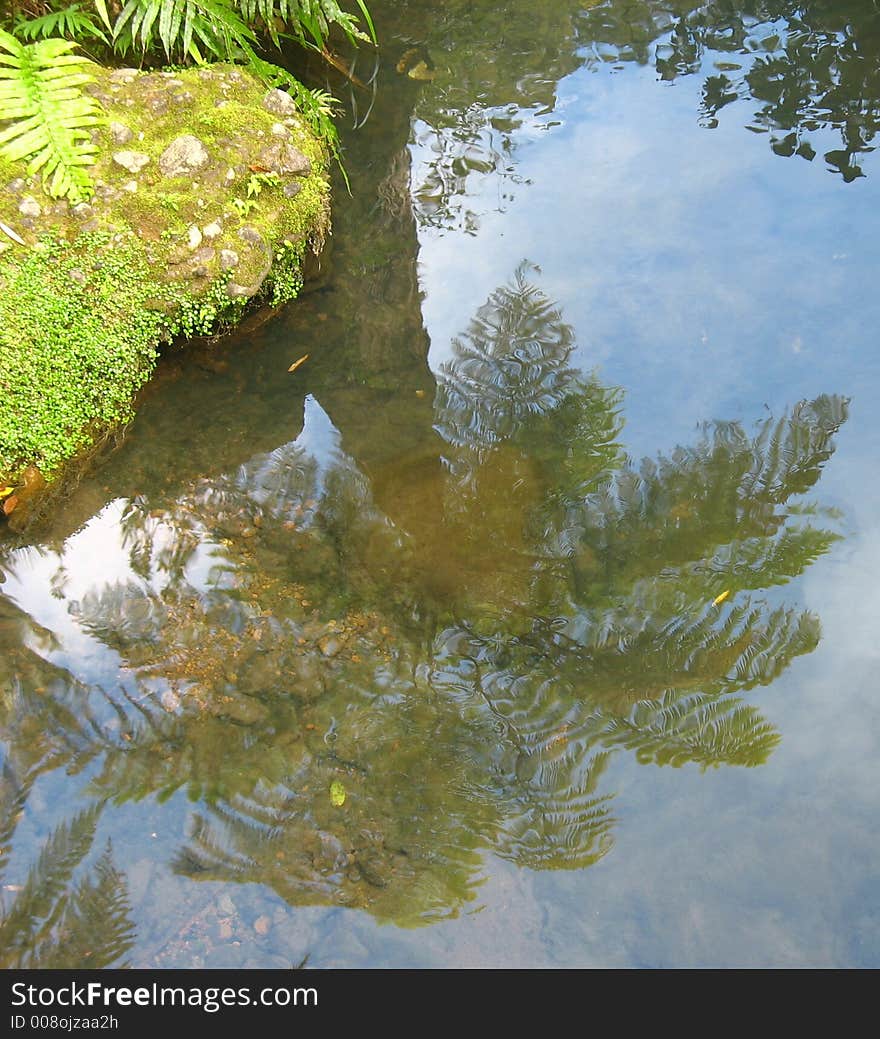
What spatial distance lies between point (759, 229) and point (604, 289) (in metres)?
1.35

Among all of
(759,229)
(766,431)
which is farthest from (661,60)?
(766,431)

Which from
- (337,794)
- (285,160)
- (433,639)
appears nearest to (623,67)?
(285,160)

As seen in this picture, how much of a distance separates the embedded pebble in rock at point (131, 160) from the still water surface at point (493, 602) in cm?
115

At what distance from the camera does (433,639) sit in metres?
4.32

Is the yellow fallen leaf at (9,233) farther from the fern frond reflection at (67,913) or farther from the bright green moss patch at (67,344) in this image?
the fern frond reflection at (67,913)

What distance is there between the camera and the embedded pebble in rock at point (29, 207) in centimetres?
464

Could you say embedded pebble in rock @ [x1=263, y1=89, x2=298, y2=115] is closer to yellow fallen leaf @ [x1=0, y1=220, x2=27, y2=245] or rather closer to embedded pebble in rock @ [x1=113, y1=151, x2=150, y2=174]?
embedded pebble in rock @ [x1=113, y1=151, x2=150, y2=174]

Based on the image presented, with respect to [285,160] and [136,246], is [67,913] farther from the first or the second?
[285,160]

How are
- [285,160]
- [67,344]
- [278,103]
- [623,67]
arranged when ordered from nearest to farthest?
[67,344] < [285,160] < [278,103] < [623,67]

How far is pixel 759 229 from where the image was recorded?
20.0 ft

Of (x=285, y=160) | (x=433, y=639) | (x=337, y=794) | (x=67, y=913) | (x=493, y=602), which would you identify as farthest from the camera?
(x=285, y=160)

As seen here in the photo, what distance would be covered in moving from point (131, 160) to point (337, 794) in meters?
3.80
